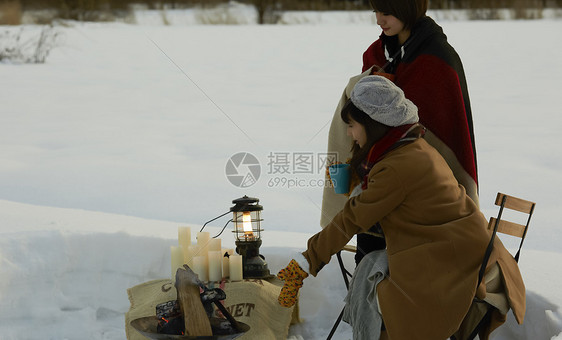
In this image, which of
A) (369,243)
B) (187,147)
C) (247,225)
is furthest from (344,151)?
(187,147)

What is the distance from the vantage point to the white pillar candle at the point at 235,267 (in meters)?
3.05

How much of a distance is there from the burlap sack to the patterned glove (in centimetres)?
56

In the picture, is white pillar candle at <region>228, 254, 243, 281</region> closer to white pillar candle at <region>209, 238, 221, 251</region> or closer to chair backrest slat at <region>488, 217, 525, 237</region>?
white pillar candle at <region>209, 238, 221, 251</region>

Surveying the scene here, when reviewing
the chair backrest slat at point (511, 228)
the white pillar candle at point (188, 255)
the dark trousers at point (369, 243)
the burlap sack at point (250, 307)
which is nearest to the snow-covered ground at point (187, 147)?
the burlap sack at point (250, 307)

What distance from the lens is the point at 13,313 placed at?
3.30 metres

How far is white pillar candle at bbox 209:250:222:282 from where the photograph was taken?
3053 millimetres

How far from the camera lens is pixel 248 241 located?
3.16m

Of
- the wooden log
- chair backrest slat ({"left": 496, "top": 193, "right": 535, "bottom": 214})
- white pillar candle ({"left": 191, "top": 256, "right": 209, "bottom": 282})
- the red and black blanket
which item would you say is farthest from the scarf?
white pillar candle ({"left": 191, "top": 256, "right": 209, "bottom": 282})

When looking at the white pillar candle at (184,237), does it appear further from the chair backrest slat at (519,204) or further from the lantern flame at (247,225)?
the chair backrest slat at (519,204)

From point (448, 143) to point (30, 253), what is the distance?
220 cm

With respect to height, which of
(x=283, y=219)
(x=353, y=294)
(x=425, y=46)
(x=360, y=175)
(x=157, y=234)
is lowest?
(x=283, y=219)

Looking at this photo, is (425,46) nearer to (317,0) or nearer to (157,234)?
(157,234)

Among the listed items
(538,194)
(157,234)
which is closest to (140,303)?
(157,234)

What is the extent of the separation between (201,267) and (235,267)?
0.15 metres
